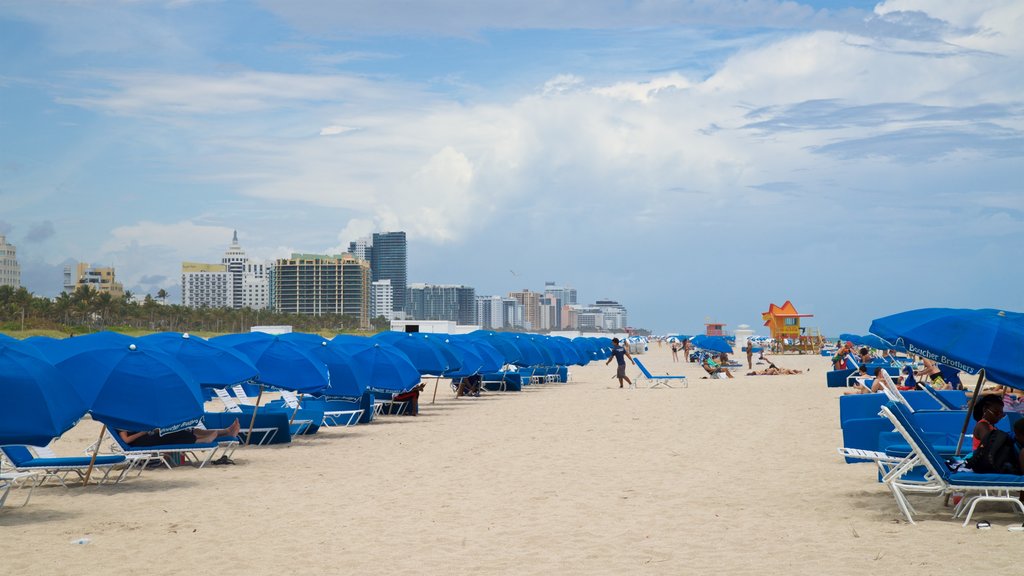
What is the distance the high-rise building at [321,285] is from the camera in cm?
17988

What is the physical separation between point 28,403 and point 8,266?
14328 centimetres

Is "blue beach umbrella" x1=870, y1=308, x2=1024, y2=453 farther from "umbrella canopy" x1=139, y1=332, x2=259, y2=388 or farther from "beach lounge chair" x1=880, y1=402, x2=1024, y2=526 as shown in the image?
"umbrella canopy" x1=139, y1=332, x2=259, y2=388

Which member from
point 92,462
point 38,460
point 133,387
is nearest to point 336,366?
point 133,387

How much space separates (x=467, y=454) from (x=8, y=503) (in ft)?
18.3

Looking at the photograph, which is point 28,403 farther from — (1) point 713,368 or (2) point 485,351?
(1) point 713,368

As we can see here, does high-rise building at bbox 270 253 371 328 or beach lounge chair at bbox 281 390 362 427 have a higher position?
high-rise building at bbox 270 253 371 328

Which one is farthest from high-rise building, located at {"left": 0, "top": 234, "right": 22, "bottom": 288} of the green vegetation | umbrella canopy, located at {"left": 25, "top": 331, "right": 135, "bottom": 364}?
umbrella canopy, located at {"left": 25, "top": 331, "right": 135, "bottom": 364}

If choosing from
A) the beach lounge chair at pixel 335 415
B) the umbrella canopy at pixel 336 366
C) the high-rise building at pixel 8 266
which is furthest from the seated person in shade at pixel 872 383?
the high-rise building at pixel 8 266

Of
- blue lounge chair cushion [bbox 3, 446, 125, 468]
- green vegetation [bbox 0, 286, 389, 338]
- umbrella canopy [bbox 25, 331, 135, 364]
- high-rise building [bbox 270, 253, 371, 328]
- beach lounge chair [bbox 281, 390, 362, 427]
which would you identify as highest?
high-rise building [bbox 270, 253, 371, 328]

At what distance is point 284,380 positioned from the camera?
1364 centimetres

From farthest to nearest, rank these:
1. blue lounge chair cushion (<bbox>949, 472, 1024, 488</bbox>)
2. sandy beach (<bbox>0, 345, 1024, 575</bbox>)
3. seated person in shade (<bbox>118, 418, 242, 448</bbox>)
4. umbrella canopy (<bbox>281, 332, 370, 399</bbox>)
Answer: umbrella canopy (<bbox>281, 332, 370, 399</bbox>) < seated person in shade (<bbox>118, 418, 242, 448</bbox>) < blue lounge chair cushion (<bbox>949, 472, 1024, 488</bbox>) < sandy beach (<bbox>0, 345, 1024, 575</bbox>)

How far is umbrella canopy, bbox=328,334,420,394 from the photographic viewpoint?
17.4m

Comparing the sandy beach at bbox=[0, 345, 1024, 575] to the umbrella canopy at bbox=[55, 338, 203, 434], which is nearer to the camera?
the sandy beach at bbox=[0, 345, 1024, 575]

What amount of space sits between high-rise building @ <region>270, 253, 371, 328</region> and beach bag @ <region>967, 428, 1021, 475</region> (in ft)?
562
